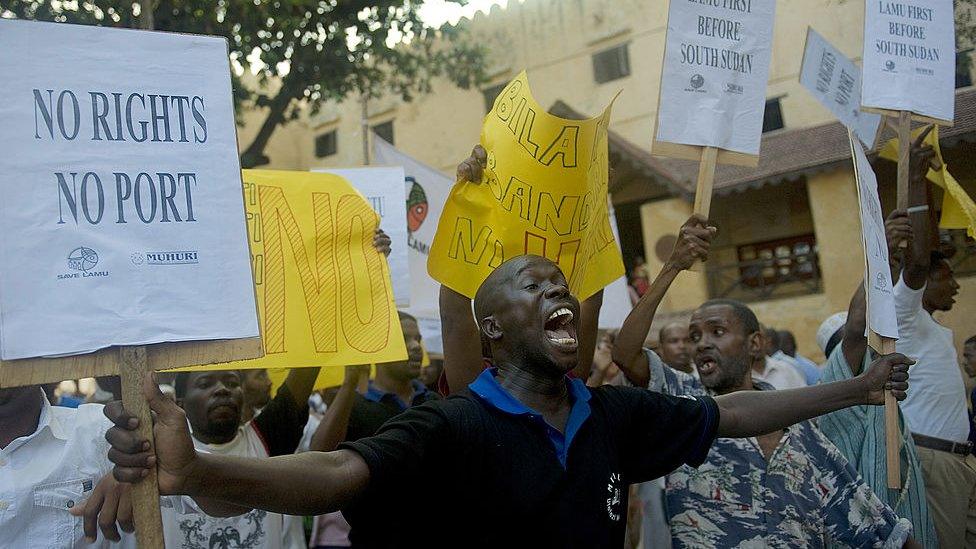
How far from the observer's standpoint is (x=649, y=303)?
3.23m

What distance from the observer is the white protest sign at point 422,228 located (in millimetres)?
6051

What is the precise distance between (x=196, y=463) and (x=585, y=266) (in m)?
1.97

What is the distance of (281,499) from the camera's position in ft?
5.80

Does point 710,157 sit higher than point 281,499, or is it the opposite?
point 710,157

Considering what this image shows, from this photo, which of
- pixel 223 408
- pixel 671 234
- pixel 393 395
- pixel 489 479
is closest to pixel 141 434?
pixel 489 479

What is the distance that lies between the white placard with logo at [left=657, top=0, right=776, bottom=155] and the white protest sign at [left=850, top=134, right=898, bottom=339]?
0.46 metres

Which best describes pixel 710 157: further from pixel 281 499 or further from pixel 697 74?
pixel 281 499

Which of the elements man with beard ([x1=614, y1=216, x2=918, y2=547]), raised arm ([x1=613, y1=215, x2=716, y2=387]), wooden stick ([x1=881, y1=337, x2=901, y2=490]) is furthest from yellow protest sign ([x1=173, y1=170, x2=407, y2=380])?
wooden stick ([x1=881, y1=337, x2=901, y2=490])

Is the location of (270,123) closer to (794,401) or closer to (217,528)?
(217,528)

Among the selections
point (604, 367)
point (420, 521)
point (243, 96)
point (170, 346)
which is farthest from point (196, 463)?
point (243, 96)

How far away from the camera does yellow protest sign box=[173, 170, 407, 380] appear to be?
3.72 m

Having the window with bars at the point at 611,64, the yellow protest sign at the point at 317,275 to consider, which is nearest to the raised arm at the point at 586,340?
the yellow protest sign at the point at 317,275

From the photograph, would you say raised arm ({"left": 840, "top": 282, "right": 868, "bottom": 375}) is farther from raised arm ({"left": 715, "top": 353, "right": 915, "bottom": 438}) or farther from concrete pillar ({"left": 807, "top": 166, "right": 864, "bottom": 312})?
concrete pillar ({"left": 807, "top": 166, "right": 864, "bottom": 312})

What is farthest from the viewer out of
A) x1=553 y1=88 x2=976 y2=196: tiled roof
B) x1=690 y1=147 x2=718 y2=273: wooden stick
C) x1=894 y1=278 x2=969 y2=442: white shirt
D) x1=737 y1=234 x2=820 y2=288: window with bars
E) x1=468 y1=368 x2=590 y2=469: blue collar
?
x1=737 y1=234 x2=820 y2=288: window with bars
